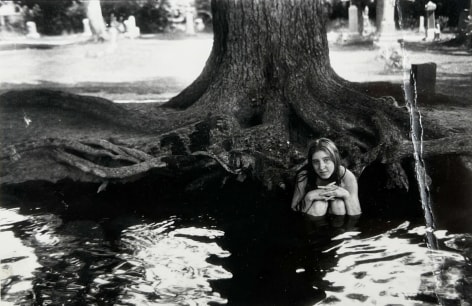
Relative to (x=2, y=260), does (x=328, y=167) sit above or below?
above

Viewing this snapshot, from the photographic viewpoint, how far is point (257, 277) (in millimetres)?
4301

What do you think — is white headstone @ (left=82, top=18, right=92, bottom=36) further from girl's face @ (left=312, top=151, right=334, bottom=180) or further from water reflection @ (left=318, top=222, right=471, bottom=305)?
water reflection @ (left=318, top=222, right=471, bottom=305)

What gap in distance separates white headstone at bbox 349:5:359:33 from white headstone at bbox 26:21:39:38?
4.56 meters

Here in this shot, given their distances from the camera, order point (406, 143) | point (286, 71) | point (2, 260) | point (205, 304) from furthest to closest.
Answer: point (286, 71)
point (406, 143)
point (2, 260)
point (205, 304)

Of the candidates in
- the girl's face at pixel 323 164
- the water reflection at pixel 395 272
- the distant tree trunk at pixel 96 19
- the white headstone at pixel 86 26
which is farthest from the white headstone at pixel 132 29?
the water reflection at pixel 395 272

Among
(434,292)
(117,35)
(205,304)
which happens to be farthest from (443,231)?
(117,35)

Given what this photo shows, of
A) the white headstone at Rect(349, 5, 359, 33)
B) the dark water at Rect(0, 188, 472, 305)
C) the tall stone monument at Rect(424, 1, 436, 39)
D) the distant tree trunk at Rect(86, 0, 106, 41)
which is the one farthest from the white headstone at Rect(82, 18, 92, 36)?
the tall stone monument at Rect(424, 1, 436, 39)

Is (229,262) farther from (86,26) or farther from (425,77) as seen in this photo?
(425,77)

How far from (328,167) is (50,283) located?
2.80 m

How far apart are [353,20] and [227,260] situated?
16.2ft

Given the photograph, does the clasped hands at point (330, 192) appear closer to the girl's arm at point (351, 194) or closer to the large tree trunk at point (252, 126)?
the girl's arm at point (351, 194)

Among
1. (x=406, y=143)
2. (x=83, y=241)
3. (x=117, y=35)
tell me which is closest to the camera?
(x=83, y=241)

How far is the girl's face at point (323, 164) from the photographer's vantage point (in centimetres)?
527

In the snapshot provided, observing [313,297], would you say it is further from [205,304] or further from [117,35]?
[117,35]
